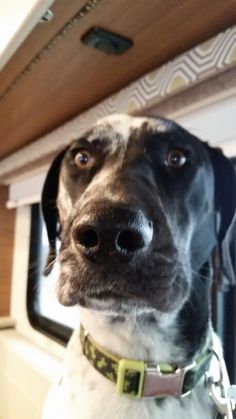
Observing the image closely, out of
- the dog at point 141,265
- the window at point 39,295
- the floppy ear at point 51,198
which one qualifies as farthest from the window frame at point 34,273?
the dog at point 141,265

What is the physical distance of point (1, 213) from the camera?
2.86m

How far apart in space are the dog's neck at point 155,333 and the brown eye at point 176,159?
0.75 ft

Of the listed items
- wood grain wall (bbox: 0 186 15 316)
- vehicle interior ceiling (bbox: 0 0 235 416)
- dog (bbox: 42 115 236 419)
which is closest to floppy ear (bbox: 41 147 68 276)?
dog (bbox: 42 115 236 419)

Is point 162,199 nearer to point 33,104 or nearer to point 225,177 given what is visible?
point 225,177

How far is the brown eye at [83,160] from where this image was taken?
2.88ft

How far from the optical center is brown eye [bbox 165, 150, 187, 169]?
2.77ft

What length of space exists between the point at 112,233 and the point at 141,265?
2.9 inches

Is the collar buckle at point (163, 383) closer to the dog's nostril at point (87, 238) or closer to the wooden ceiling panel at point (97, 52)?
the dog's nostril at point (87, 238)

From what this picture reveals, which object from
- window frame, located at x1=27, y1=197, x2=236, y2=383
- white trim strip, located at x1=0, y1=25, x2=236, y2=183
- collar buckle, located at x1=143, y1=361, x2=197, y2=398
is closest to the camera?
collar buckle, located at x1=143, y1=361, x2=197, y2=398

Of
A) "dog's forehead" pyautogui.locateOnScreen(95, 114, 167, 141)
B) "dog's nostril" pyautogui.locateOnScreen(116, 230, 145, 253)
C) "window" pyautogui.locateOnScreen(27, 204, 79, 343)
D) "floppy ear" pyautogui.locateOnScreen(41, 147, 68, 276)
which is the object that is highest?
"dog's forehead" pyautogui.locateOnScreen(95, 114, 167, 141)

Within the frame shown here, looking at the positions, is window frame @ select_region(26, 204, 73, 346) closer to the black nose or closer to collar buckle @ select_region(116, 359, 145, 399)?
collar buckle @ select_region(116, 359, 145, 399)

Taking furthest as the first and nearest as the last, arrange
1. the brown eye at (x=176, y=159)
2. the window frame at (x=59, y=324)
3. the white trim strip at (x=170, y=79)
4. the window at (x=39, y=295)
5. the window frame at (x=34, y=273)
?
the window frame at (x=34, y=273)
the window at (x=39, y=295)
the window frame at (x=59, y=324)
the white trim strip at (x=170, y=79)
the brown eye at (x=176, y=159)

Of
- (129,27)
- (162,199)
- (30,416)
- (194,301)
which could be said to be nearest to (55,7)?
(129,27)

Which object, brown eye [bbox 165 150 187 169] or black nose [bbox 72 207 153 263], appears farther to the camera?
brown eye [bbox 165 150 187 169]
